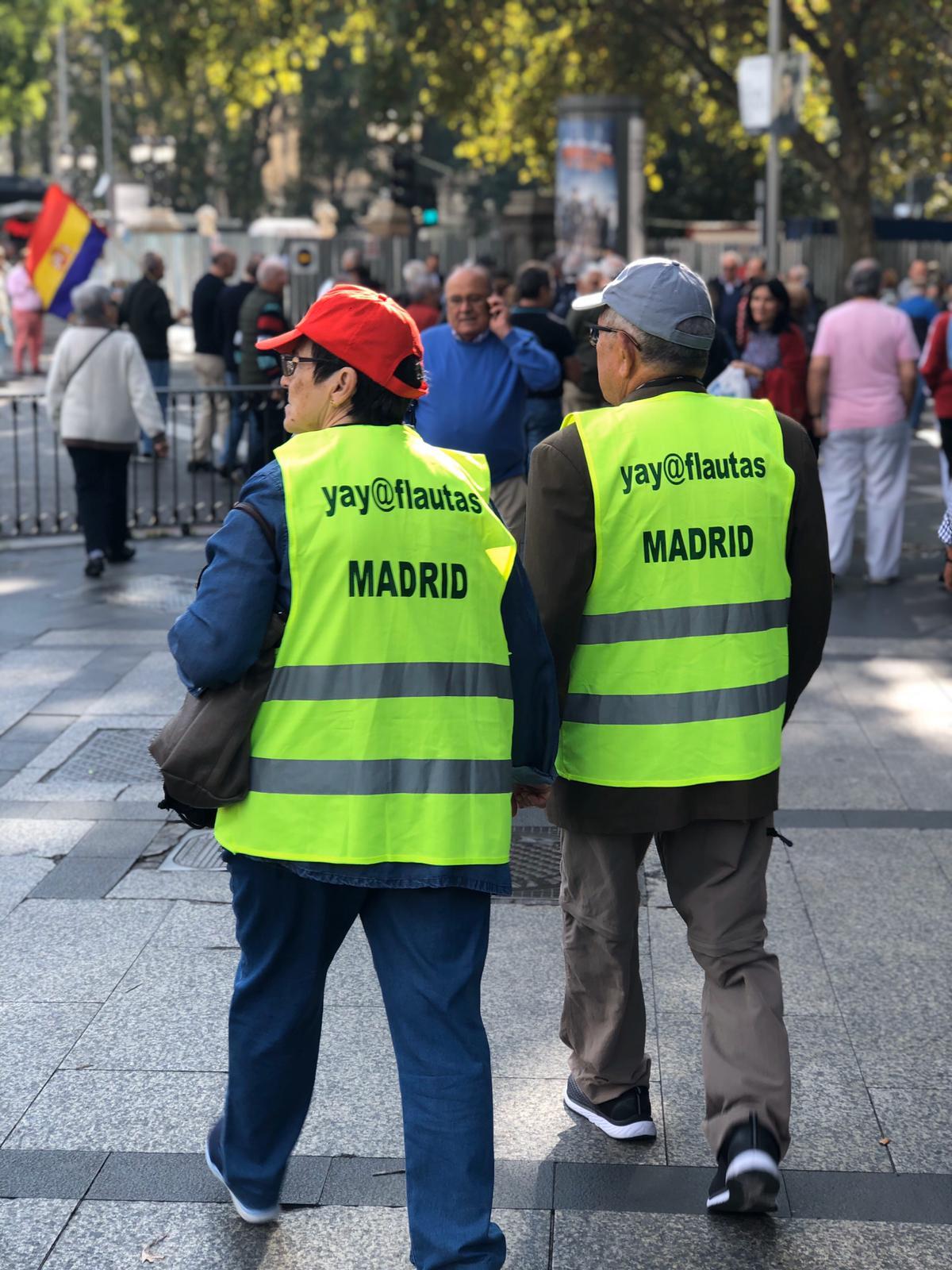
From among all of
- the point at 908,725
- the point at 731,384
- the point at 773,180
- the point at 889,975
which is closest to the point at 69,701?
the point at 908,725

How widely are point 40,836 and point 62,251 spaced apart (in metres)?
11.3

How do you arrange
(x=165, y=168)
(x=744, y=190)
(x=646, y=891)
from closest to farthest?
1. (x=646, y=891)
2. (x=744, y=190)
3. (x=165, y=168)

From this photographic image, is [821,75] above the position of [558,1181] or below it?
above

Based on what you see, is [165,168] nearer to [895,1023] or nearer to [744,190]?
[744,190]

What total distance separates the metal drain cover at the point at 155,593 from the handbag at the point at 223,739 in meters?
6.39

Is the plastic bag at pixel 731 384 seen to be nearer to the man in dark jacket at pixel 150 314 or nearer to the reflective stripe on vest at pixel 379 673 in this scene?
the reflective stripe on vest at pixel 379 673

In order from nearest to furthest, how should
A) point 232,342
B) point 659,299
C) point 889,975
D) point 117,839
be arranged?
point 659,299 → point 889,975 → point 117,839 → point 232,342

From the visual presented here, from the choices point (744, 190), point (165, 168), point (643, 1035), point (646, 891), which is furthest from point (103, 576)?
point (165, 168)

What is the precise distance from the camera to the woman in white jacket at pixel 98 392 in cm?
991

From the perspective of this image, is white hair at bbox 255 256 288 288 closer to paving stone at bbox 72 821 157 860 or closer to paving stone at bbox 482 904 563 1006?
paving stone at bbox 72 821 157 860

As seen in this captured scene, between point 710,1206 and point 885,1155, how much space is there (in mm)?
471

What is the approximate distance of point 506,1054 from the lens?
4.02 meters

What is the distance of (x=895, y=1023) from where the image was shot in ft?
13.8

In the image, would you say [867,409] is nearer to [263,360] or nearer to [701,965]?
[263,360]
